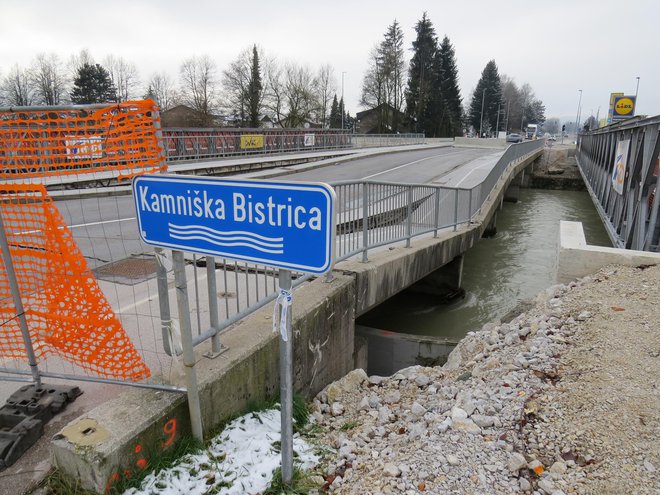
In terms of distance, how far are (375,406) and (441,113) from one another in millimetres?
74603

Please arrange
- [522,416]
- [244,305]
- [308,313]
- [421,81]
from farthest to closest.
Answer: [421,81] < [244,305] < [308,313] < [522,416]

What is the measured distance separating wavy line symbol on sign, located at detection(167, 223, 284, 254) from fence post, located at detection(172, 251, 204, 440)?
0.60ft

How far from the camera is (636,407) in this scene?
10.8ft

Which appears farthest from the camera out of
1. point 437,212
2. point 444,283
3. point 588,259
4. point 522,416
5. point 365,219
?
point 444,283

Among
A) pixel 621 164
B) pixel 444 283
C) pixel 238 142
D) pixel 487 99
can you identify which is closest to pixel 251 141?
pixel 238 142

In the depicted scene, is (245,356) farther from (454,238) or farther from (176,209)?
(454,238)

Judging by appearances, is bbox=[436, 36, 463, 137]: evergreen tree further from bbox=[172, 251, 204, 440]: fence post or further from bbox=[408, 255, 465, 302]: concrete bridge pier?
bbox=[172, 251, 204, 440]: fence post

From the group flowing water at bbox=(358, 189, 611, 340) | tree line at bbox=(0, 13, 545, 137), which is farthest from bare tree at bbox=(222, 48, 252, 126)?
flowing water at bbox=(358, 189, 611, 340)

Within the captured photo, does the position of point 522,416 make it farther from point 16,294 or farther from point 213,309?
point 16,294

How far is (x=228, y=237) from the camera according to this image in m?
2.37

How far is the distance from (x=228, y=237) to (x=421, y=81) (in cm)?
7583

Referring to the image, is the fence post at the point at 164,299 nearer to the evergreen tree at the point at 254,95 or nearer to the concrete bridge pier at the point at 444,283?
the concrete bridge pier at the point at 444,283

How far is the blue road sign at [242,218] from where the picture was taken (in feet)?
6.92

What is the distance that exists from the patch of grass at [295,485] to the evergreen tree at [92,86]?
57689 millimetres
